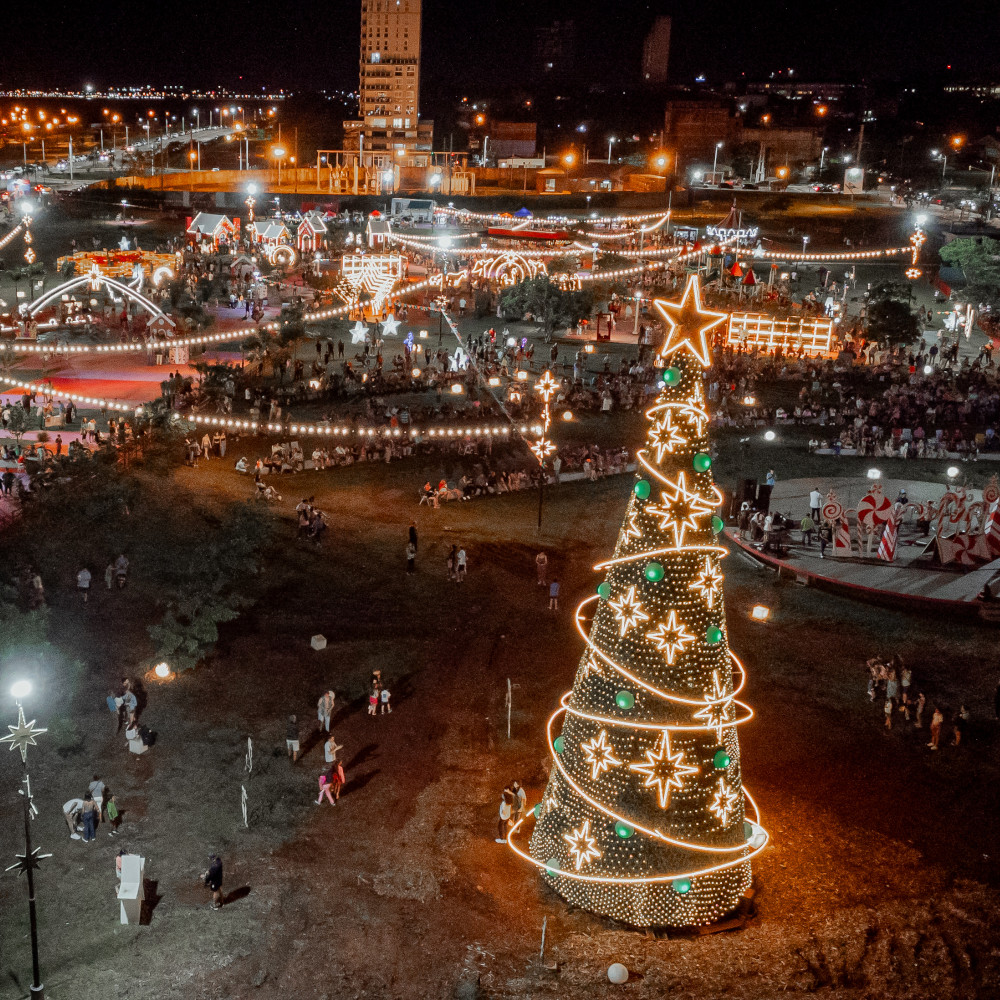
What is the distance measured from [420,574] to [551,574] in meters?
2.56

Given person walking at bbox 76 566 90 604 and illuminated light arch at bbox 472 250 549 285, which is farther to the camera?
illuminated light arch at bbox 472 250 549 285

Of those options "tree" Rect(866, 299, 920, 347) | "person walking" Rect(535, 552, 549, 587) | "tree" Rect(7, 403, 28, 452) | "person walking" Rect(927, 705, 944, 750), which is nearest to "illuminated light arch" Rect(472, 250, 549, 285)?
"tree" Rect(866, 299, 920, 347)

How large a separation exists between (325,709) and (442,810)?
2.53 meters

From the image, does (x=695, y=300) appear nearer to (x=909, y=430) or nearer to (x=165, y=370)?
(x=909, y=430)

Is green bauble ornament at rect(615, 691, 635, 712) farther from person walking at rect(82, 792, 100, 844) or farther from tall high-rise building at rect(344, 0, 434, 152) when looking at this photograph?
tall high-rise building at rect(344, 0, 434, 152)

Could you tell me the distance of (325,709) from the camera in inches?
603

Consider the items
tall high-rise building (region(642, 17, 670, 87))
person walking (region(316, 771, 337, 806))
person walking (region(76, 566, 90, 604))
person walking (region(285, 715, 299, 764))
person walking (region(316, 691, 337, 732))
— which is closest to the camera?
person walking (region(316, 771, 337, 806))

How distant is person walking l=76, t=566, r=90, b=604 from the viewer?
19.1 m

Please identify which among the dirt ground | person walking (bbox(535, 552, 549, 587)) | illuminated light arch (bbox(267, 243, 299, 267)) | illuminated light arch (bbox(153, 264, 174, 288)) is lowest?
the dirt ground

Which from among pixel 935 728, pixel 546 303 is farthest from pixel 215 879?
pixel 546 303

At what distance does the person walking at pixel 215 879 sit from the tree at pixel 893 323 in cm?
3366

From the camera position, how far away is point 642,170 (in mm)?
95812

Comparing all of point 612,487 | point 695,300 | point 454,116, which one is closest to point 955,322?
point 612,487

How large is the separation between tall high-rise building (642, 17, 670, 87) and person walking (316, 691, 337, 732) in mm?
172560
